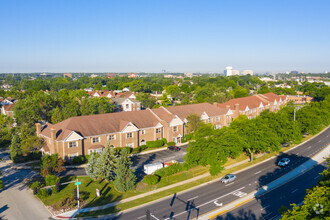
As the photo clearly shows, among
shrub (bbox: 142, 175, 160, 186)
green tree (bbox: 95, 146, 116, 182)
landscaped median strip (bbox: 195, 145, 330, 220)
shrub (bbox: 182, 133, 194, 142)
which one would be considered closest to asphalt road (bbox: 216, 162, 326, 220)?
landscaped median strip (bbox: 195, 145, 330, 220)

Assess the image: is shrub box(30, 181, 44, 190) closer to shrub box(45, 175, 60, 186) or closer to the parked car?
shrub box(45, 175, 60, 186)

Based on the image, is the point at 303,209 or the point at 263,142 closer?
the point at 303,209

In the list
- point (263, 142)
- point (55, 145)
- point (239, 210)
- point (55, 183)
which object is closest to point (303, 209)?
point (239, 210)

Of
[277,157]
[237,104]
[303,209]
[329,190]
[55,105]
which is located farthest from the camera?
[237,104]

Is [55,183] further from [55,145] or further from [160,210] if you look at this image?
[160,210]

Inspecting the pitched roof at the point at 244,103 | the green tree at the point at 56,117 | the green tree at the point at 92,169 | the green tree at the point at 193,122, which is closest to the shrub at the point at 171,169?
the green tree at the point at 92,169
